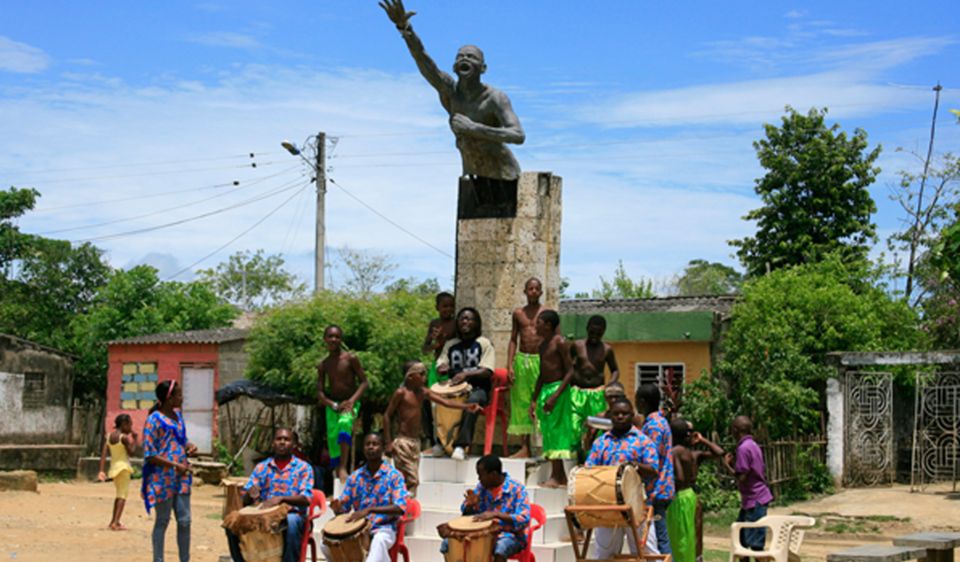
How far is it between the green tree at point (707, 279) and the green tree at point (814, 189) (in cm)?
1406

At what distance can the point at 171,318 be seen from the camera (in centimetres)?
3216

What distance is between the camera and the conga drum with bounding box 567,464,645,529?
8.94 meters

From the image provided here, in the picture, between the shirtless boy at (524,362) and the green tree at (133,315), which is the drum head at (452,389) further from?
the green tree at (133,315)

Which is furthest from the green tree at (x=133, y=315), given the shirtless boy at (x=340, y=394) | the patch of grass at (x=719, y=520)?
the shirtless boy at (x=340, y=394)

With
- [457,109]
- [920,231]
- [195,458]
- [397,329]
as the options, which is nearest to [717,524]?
[397,329]

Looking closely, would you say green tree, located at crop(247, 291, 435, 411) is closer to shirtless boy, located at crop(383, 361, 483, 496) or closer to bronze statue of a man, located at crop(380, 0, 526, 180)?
bronze statue of a man, located at crop(380, 0, 526, 180)

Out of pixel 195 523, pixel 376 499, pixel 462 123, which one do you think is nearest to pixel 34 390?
pixel 195 523

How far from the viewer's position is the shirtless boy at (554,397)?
11109mm

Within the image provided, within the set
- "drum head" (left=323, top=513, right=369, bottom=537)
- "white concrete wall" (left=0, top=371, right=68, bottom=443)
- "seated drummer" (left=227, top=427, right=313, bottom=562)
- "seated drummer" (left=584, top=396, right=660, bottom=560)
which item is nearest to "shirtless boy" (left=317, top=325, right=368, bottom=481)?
"seated drummer" (left=227, top=427, right=313, bottom=562)

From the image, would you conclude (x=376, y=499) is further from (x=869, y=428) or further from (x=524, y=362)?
(x=869, y=428)

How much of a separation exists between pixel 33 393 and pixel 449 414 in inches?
735

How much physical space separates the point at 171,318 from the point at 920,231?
17.6 meters

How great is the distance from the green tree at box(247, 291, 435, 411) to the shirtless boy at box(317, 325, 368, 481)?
33.2ft

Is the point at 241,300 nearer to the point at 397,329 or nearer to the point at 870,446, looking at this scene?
the point at 397,329
